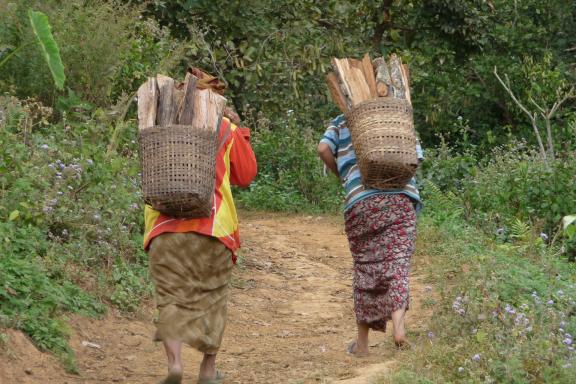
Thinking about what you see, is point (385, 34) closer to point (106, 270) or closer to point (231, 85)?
point (231, 85)

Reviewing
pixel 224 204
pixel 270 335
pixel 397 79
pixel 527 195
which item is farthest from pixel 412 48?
pixel 224 204

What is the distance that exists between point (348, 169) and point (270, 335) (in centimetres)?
182

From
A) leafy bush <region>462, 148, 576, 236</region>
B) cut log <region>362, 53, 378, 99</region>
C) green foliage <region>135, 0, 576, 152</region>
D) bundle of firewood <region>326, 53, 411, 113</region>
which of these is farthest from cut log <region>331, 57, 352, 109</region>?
green foliage <region>135, 0, 576, 152</region>

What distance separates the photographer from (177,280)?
6246 mm

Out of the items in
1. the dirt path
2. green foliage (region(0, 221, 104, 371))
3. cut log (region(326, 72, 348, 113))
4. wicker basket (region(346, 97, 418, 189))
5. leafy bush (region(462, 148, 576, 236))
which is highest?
cut log (region(326, 72, 348, 113))

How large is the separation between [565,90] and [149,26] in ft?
22.7

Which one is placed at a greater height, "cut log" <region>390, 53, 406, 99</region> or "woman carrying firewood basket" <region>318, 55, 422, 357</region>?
"cut log" <region>390, 53, 406, 99</region>

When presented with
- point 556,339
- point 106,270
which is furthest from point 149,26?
point 556,339

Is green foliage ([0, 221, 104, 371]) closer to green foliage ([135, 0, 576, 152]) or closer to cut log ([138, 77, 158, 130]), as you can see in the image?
cut log ([138, 77, 158, 130])

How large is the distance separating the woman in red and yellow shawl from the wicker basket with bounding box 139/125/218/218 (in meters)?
0.21

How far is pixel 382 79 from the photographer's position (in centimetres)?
684

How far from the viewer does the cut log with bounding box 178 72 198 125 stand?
6.06 meters

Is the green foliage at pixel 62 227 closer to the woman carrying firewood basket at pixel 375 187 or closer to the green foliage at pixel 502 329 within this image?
the woman carrying firewood basket at pixel 375 187

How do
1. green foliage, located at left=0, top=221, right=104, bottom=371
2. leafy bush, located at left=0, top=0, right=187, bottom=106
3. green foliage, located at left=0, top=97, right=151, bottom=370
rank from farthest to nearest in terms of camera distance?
leafy bush, located at left=0, top=0, right=187, bottom=106 < green foliage, located at left=0, top=97, right=151, bottom=370 < green foliage, located at left=0, top=221, right=104, bottom=371
